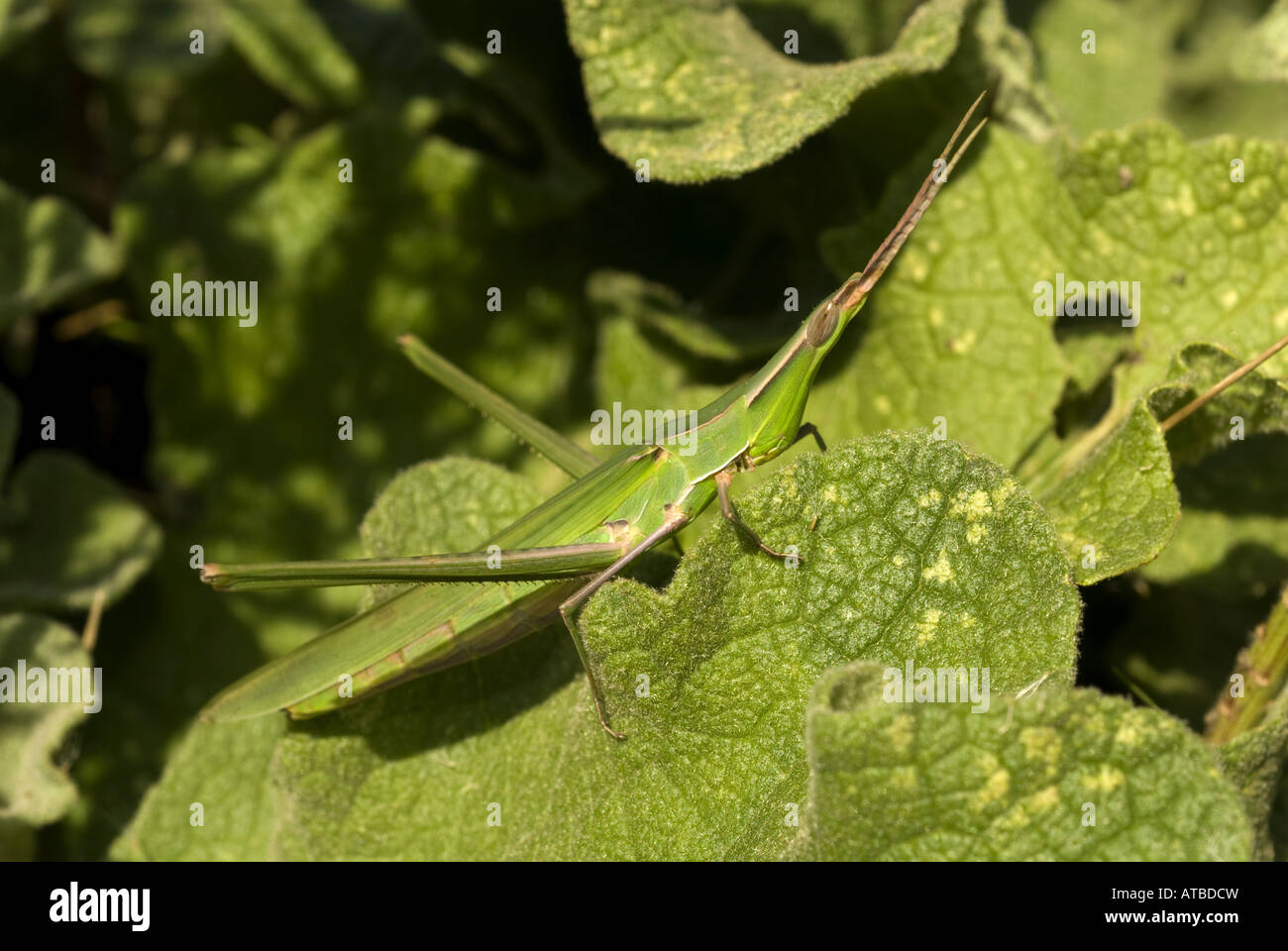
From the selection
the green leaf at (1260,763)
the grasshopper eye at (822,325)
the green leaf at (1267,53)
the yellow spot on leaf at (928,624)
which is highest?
the green leaf at (1267,53)

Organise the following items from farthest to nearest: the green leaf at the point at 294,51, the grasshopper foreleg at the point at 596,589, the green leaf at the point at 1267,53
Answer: the green leaf at the point at 294,51 < the green leaf at the point at 1267,53 < the grasshopper foreleg at the point at 596,589

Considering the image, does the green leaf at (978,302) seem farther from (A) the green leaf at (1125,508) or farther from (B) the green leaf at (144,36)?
(B) the green leaf at (144,36)

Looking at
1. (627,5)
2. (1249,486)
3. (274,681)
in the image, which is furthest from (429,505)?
(1249,486)

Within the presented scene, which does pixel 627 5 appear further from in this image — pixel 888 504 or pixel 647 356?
pixel 888 504

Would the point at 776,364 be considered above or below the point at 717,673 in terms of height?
above

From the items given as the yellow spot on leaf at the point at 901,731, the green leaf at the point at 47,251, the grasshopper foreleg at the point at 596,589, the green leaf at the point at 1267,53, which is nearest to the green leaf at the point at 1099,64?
the green leaf at the point at 1267,53

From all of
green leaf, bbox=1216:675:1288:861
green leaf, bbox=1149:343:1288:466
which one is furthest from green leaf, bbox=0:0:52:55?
green leaf, bbox=1216:675:1288:861
